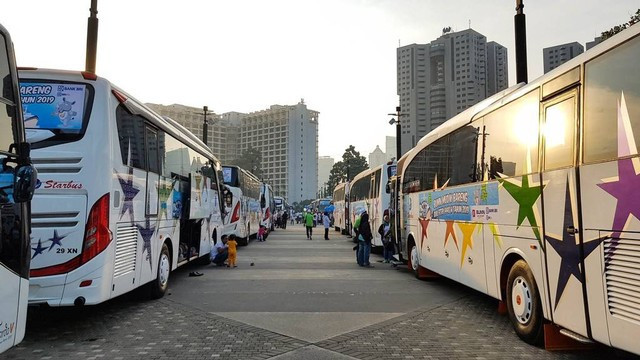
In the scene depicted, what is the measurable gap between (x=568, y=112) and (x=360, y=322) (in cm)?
401

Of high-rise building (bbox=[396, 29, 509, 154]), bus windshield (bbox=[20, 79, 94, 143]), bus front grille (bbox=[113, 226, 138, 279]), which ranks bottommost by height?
bus front grille (bbox=[113, 226, 138, 279])

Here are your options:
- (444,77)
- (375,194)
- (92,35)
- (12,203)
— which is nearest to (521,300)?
(12,203)

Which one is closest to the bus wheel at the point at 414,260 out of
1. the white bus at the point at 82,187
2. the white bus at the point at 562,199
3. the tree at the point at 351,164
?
the white bus at the point at 562,199

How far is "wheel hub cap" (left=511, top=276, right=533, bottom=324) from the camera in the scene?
5.66 metres

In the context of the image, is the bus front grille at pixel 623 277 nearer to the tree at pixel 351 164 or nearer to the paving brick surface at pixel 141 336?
the paving brick surface at pixel 141 336

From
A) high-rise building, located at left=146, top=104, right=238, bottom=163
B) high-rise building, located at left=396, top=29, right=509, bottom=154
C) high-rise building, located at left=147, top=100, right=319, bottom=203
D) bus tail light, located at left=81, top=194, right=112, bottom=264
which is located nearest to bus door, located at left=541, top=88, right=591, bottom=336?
bus tail light, located at left=81, top=194, right=112, bottom=264

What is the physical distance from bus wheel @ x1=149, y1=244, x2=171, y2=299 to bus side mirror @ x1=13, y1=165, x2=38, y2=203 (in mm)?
4931

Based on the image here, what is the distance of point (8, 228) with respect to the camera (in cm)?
356

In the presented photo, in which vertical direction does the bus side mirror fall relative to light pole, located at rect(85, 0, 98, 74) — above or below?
below

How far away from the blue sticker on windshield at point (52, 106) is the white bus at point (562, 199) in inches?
228

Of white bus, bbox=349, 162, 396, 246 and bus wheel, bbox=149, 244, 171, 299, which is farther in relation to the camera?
white bus, bbox=349, 162, 396, 246

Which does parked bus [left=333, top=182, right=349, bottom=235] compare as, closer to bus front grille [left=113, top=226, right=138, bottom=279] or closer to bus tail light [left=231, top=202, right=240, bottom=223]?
bus tail light [left=231, top=202, right=240, bottom=223]

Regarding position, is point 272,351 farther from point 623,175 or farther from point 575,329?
point 623,175

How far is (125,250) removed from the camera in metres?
6.65
